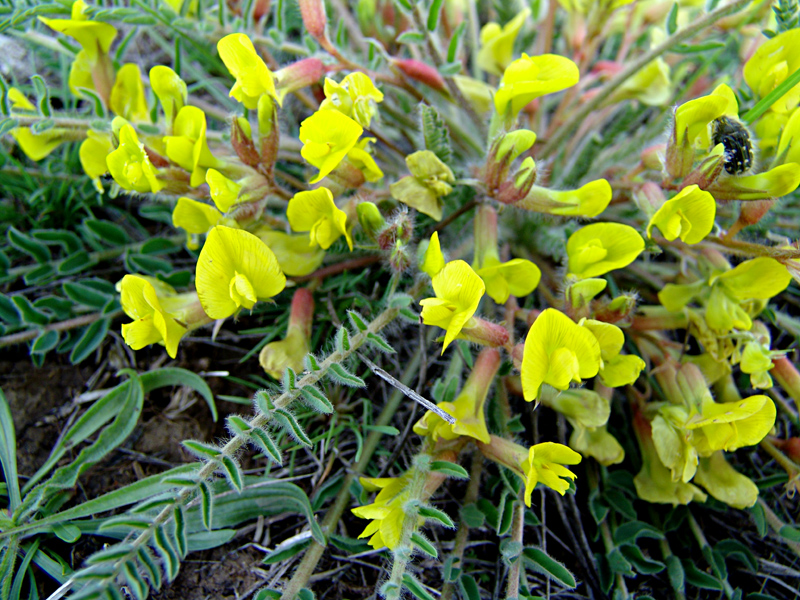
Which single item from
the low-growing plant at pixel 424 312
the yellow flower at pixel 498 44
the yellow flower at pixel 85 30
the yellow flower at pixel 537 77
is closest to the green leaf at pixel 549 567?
the low-growing plant at pixel 424 312

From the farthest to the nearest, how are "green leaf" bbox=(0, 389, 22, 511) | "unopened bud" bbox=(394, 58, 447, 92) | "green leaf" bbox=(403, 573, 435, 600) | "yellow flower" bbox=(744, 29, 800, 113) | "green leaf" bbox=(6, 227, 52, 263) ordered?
"green leaf" bbox=(6, 227, 52, 263)
"unopened bud" bbox=(394, 58, 447, 92)
"green leaf" bbox=(0, 389, 22, 511)
"yellow flower" bbox=(744, 29, 800, 113)
"green leaf" bbox=(403, 573, 435, 600)

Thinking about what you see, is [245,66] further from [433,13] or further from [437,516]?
[437,516]

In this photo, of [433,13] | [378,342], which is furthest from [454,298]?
[433,13]

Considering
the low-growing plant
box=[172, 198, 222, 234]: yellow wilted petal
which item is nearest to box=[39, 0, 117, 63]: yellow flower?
the low-growing plant

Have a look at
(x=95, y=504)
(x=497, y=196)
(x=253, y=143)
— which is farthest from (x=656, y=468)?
(x=95, y=504)

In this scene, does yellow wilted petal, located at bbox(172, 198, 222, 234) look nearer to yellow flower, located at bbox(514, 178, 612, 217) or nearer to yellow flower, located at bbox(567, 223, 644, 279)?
yellow flower, located at bbox(514, 178, 612, 217)
